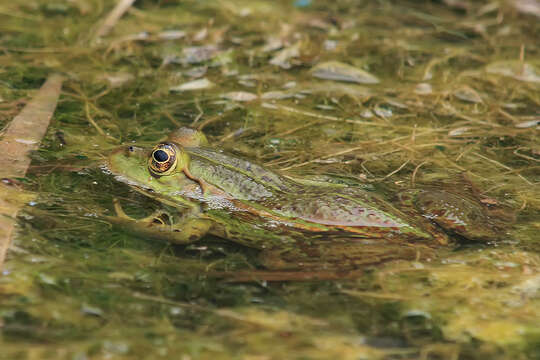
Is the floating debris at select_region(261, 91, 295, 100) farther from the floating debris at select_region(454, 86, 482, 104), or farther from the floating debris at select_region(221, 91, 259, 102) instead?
the floating debris at select_region(454, 86, 482, 104)

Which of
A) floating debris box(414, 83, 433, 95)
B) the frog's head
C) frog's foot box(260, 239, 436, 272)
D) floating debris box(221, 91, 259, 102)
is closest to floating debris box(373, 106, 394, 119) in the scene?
floating debris box(414, 83, 433, 95)

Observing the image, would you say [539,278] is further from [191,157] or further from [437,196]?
[191,157]

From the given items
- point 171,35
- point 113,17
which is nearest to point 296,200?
point 171,35

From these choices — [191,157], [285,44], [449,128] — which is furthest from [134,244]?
[285,44]

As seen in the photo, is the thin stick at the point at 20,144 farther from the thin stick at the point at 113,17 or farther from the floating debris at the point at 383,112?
the floating debris at the point at 383,112

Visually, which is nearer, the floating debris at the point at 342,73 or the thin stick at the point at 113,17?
the floating debris at the point at 342,73

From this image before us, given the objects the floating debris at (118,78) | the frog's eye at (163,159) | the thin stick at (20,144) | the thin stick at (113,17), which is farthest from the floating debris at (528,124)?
the thin stick at (113,17)

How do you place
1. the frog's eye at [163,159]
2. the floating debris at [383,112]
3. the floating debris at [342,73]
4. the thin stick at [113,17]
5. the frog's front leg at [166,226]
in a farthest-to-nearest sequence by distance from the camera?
the thin stick at [113,17] < the floating debris at [342,73] < the floating debris at [383,112] < the frog's eye at [163,159] < the frog's front leg at [166,226]
